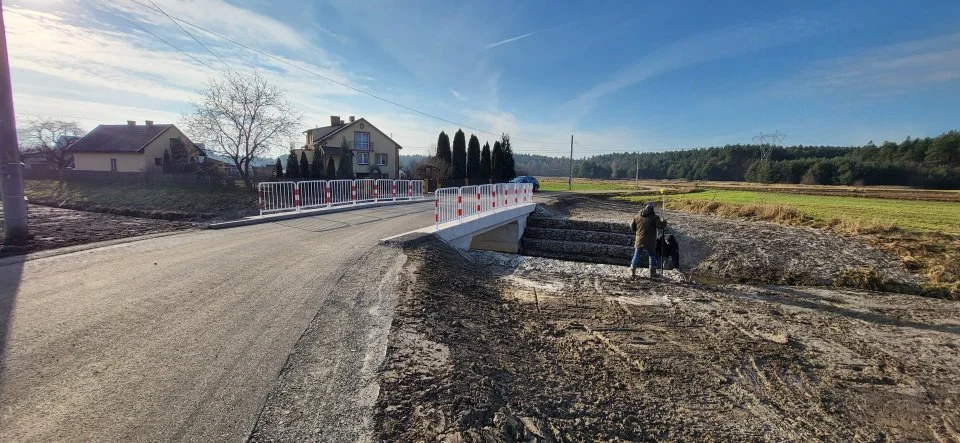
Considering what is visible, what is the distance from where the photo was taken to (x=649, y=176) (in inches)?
4636

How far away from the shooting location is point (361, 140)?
4453 centimetres

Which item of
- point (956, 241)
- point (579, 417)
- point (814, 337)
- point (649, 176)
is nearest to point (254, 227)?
point (579, 417)

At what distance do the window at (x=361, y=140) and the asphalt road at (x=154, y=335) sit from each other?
3854 centimetres

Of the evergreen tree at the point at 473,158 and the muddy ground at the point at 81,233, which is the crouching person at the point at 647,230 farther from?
the evergreen tree at the point at 473,158

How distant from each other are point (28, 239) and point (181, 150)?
1337 inches

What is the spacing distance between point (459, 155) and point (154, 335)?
3628 cm

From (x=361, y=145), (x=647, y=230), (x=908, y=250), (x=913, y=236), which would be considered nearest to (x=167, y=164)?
(x=361, y=145)

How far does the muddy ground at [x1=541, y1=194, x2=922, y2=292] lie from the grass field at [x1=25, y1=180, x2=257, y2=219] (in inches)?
686

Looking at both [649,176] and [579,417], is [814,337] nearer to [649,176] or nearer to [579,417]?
[579,417]

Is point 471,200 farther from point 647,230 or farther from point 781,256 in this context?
point 781,256

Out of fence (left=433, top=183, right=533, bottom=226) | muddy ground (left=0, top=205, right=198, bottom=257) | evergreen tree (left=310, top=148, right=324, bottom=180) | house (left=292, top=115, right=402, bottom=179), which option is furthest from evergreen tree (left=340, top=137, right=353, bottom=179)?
A: muddy ground (left=0, top=205, right=198, bottom=257)

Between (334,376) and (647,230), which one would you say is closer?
(334,376)

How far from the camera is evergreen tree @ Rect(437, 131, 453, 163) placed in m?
39.2

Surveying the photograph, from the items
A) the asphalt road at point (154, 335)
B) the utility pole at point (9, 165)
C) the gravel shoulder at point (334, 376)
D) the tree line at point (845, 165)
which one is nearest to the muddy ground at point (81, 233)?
the utility pole at point (9, 165)
